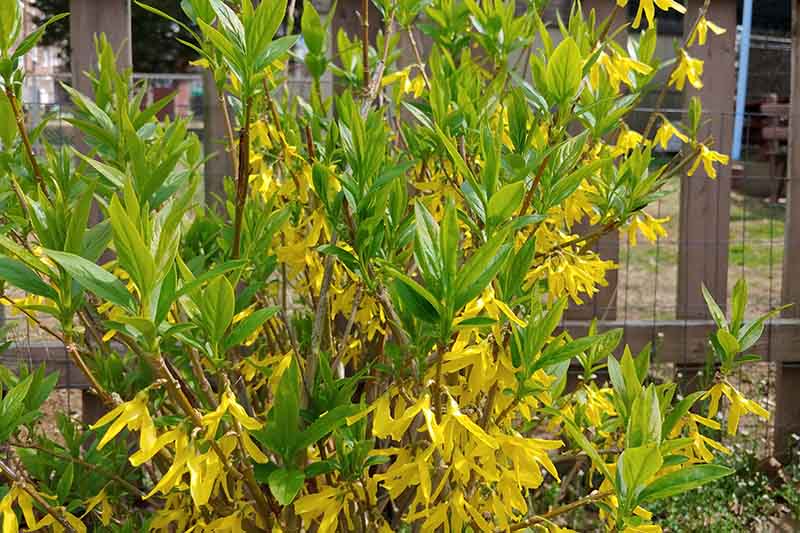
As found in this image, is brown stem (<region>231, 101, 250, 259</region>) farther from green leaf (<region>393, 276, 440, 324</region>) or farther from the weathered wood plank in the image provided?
the weathered wood plank

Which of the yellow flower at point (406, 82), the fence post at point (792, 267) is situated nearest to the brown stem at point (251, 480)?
the yellow flower at point (406, 82)

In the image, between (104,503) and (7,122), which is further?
(104,503)

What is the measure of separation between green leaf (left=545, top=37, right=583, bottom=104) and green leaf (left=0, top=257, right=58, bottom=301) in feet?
2.33

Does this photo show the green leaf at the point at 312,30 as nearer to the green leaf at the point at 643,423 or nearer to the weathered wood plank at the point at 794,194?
the green leaf at the point at 643,423

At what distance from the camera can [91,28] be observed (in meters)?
2.75

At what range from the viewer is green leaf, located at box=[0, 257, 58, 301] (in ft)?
3.47

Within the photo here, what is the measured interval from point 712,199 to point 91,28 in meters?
2.02

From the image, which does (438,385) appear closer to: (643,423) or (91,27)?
(643,423)

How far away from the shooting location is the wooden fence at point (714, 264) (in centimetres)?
307

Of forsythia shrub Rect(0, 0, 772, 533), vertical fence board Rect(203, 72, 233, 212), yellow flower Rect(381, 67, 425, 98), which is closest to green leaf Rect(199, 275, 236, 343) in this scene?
forsythia shrub Rect(0, 0, 772, 533)

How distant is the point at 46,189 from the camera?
147 centimetres

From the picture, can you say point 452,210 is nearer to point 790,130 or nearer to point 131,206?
point 131,206

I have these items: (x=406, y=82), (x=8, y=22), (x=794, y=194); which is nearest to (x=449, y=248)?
(x=8, y=22)

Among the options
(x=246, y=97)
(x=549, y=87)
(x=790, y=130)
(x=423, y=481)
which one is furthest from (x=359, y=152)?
(x=790, y=130)
